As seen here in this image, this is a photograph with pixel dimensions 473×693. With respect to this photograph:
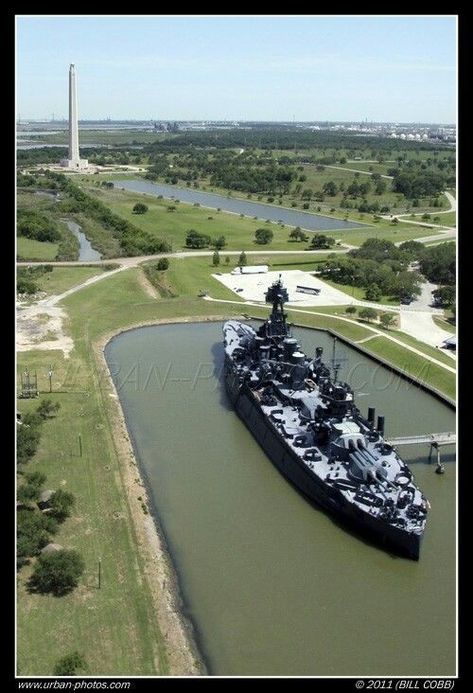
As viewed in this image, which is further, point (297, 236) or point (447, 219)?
point (447, 219)

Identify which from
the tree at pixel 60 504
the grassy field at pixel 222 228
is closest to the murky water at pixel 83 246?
the grassy field at pixel 222 228

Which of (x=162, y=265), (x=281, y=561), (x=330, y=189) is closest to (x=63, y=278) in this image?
(x=162, y=265)

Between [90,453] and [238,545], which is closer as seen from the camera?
[238,545]

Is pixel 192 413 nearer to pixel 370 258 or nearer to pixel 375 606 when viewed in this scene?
pixel 375 606

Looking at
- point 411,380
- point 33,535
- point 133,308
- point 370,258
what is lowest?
point 33,535

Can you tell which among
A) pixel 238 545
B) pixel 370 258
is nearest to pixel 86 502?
pixel 238 545

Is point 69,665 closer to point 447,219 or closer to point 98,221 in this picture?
point 98,221
